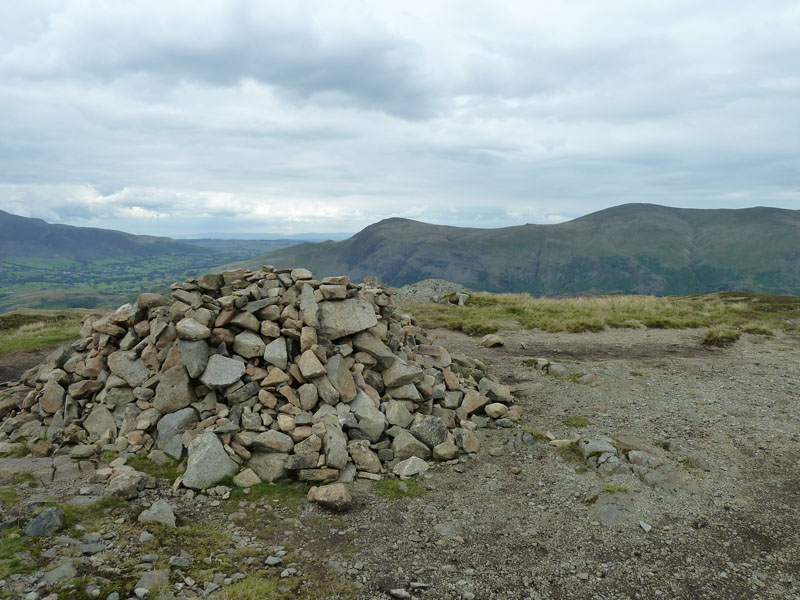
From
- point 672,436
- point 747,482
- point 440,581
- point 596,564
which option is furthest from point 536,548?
point 672,436

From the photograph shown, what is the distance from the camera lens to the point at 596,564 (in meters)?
7.19

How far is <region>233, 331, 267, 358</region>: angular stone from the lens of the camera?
40.1 ft

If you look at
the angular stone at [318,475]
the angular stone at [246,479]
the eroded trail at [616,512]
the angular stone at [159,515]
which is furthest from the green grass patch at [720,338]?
the angular stone at [159,515]

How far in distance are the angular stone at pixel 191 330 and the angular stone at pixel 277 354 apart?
1.71 m

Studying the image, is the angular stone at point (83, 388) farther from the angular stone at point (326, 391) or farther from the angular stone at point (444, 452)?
the angular stone at point (444, 452)

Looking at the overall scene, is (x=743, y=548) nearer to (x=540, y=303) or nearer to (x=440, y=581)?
(x=440, y=581)

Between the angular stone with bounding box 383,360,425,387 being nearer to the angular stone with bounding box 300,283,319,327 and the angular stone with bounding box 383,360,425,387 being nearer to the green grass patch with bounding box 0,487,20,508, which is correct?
the angular stone with bounding box 300,283,319,327

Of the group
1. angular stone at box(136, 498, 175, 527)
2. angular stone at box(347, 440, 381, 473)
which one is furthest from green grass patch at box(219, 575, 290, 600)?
angular stone at box(347, 440, 381, 473)

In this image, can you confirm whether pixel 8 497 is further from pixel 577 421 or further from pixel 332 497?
pixel 577 421

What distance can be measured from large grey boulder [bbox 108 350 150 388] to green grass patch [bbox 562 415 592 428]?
12147 millimetres

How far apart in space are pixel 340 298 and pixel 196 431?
5.48 metres

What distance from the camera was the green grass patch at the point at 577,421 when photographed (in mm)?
12945

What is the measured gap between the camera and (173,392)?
1161 cm

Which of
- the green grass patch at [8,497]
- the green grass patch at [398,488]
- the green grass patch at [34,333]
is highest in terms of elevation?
the green grass patch at [8,497]
